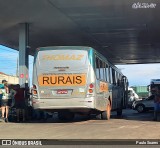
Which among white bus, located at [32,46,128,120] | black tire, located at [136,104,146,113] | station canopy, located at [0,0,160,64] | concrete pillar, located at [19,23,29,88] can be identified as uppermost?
station canopy, located at [0,0,160,64]

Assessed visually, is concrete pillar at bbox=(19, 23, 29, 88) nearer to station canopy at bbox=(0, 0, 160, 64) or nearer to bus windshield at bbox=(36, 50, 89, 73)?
station canopy at bbox=(0, 0, 160, 64)

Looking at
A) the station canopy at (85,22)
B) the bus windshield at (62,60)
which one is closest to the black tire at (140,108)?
the station canopy at (85,22)

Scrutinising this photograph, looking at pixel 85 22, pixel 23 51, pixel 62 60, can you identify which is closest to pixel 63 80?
pixel 62 60

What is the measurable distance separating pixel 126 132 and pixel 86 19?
11249 mm

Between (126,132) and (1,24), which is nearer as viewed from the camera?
(126,132)

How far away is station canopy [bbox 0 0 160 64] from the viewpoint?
63.4 feet

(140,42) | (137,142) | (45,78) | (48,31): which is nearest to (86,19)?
(48,31)

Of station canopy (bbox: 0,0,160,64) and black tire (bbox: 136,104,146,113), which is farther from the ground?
station canopy (bbox: 0,0,160,64)

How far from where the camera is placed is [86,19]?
2241 cm

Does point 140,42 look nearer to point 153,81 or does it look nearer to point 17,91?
point 153,81

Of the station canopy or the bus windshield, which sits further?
the station canopy

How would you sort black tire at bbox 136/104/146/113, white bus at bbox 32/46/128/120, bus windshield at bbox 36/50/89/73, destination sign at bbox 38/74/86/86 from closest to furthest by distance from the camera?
1. white bus at bbox 32/46/128/120
2. destination sign at bbox 38/74/86/86
3. bus windshield at bbox 36/50/89/73
4. black tire at bbox 136/104/146/113

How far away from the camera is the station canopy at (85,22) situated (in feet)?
63.4

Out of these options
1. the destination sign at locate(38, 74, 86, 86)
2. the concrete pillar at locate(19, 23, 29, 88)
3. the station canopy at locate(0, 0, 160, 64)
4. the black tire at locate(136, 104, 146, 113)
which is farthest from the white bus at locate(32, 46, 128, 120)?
the black tire at locate(136, 104, 146, 113)
